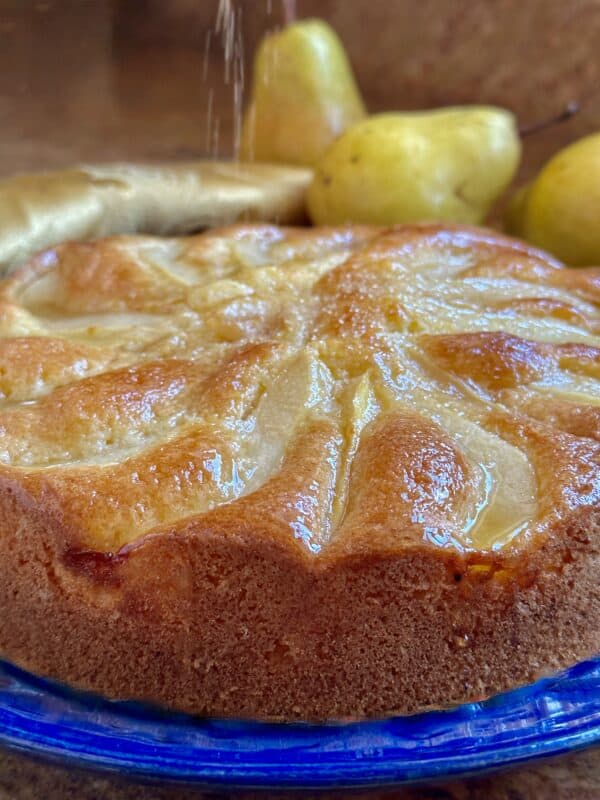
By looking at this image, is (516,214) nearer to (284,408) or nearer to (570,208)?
(570,208)

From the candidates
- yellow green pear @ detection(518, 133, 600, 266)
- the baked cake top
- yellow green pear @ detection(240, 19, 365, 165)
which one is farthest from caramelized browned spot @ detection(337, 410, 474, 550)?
yellow green pear @ detection(240, 19, 365, 165)

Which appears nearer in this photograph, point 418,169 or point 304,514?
point 304,514

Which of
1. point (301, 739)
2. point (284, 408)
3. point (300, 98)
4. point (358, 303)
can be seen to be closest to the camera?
point (301, 739)

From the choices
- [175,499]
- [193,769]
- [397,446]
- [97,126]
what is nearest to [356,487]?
[397,446]

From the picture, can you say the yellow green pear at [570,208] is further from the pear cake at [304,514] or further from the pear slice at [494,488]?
the pear slice at [494,488]

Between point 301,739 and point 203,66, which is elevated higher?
point 203,66

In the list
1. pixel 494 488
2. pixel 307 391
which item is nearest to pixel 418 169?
pixel 307 391

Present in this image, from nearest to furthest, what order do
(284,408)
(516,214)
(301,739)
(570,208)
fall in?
(301,739)
(284,408)
(570,208)
(516,214)
